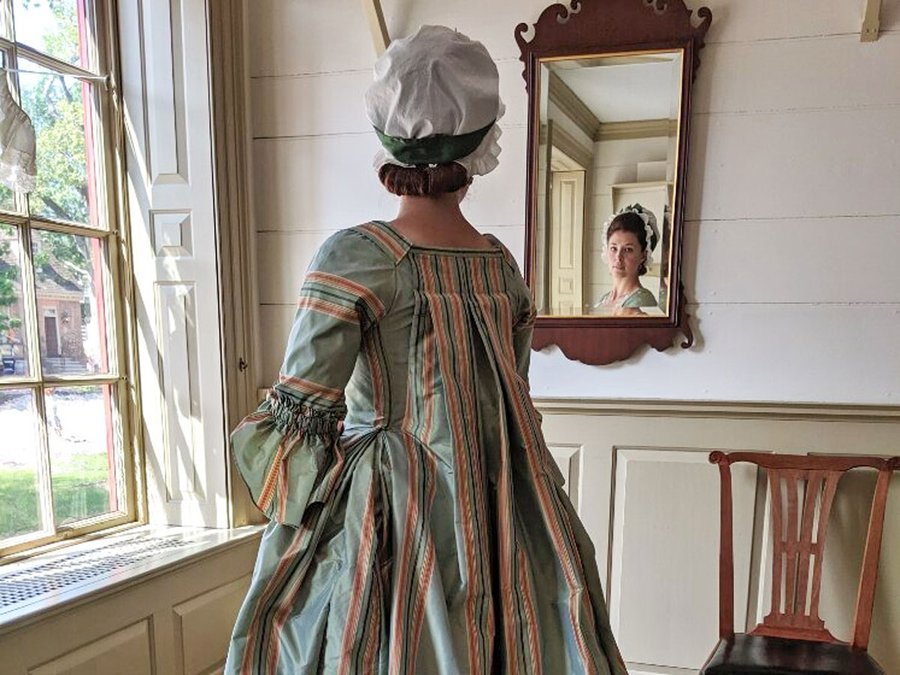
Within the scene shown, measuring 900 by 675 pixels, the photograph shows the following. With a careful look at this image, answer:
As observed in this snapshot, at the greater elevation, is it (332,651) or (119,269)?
(119,269)

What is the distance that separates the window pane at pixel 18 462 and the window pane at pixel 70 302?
3.7 inches

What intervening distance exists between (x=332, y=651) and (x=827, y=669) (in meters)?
0.97

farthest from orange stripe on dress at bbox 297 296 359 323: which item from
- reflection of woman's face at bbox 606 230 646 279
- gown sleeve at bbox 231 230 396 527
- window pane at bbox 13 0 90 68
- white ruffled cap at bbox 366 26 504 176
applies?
window pane at bbox 13 0 90 68

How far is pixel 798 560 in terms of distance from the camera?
4.39 feet

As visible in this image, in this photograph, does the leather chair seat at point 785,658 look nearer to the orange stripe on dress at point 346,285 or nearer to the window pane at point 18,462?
the orange stripe on dress at point 346,285

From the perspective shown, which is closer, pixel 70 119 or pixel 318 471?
pixel 318 471

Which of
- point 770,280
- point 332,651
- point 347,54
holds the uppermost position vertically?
point 347,54

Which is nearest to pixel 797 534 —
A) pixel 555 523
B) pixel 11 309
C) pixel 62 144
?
pixel 555 523

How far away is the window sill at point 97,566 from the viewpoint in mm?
1104

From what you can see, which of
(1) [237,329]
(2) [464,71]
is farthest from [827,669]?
(1) [237,329]

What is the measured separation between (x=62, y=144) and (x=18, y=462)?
0.66 meters

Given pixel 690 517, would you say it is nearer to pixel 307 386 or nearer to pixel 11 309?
pixel 307 386

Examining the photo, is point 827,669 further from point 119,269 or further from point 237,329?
point 119,269

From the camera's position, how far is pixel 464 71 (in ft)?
2.45
